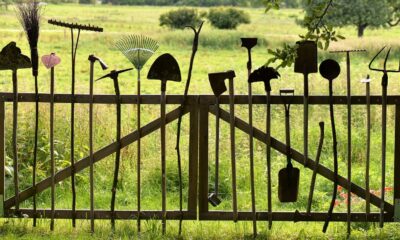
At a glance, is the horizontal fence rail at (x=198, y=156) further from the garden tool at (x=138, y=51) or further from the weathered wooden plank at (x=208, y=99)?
the garden tool at (x=138, y=51)

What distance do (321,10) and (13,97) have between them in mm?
2667

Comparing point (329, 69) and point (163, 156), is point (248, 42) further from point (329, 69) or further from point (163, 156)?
point (163, 156)

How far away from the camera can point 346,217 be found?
21.1ft

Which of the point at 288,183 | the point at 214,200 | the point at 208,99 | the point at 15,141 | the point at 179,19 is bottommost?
the point at 214,200

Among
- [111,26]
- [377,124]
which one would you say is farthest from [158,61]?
[111,26]

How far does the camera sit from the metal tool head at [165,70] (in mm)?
6180

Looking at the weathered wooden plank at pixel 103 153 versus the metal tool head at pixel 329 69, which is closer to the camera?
the metal tool head at pixel 329 69

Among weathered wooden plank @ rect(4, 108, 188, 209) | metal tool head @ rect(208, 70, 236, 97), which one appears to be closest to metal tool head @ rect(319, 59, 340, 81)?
metal tool head @ rect(208, 70, 236, 97)

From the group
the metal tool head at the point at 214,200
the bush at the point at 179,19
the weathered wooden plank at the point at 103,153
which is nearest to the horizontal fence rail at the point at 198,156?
the weathered wooden plank at the point at 103,153

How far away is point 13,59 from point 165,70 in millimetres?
1295

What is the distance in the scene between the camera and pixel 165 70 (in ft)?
20.4

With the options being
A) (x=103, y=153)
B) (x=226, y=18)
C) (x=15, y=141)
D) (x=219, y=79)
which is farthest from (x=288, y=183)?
(x=226, y=18)

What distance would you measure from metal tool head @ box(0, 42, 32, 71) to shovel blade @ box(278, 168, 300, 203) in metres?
2.36

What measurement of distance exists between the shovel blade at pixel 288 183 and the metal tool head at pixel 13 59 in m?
2.36
